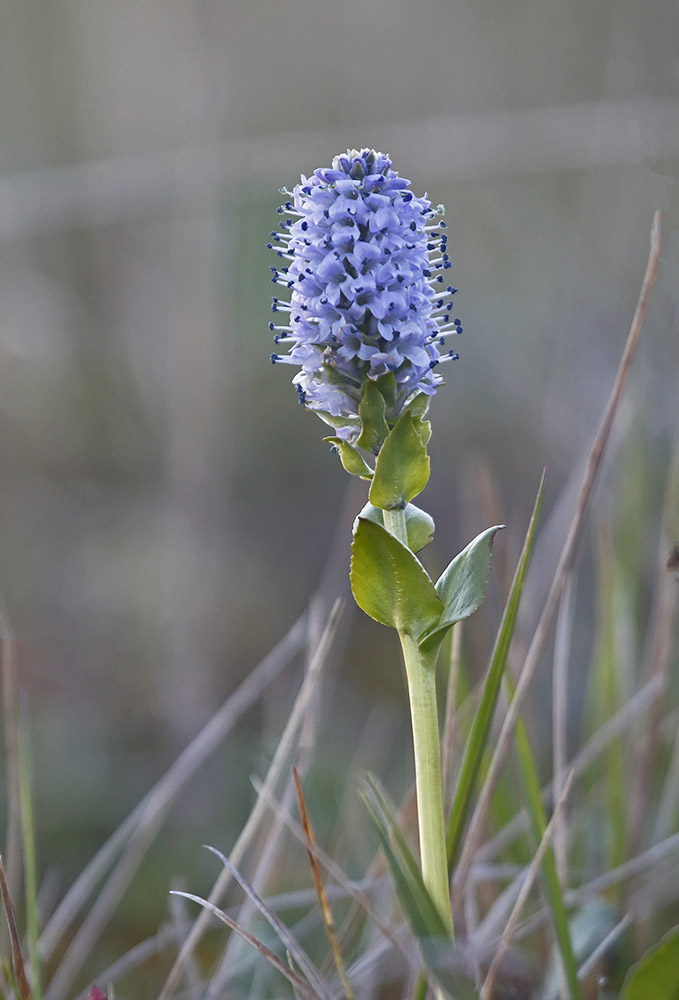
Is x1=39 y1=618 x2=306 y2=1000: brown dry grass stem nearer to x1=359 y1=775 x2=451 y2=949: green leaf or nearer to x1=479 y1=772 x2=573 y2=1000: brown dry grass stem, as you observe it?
x1=479 y1=772 x2=573 y2=1000: brown dry grass stem

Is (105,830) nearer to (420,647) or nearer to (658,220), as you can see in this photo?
(420,647)

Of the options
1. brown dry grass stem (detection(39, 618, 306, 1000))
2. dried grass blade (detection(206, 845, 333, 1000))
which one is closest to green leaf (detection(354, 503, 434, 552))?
dried grass blade (detection(206, 845, 333, 1000))

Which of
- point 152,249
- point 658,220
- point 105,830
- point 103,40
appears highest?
point 103,40

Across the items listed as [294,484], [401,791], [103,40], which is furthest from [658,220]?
[103,40]

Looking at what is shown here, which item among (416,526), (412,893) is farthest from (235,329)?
(412,893)

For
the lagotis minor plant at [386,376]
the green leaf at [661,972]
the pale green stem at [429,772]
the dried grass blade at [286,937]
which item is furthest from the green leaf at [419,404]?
the green leaf at [661,972]
